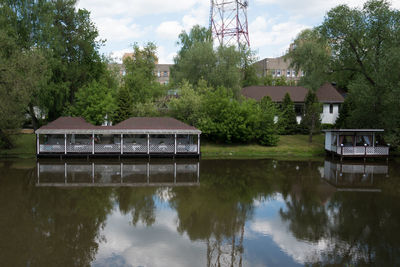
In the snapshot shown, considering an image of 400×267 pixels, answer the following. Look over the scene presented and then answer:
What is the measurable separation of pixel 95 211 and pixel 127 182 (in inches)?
220

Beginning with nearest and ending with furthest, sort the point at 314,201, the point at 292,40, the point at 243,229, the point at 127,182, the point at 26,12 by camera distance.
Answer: the point at 243,229 → the point at 314,201 → the point at 127,182 → the point at 26,12 → the point at 292,40

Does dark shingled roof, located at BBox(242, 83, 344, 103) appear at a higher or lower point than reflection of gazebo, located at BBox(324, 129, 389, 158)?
higher

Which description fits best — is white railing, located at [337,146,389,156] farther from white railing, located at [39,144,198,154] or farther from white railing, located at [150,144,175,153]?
white railing, located at [150,144,175,153]

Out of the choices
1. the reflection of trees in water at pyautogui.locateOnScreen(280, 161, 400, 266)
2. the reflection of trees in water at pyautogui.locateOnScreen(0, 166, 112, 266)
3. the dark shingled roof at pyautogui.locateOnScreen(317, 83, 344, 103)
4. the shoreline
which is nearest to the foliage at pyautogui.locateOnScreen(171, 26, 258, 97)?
the shoreline

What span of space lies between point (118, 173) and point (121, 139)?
7277 mm

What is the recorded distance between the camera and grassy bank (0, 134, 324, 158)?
1223 inches

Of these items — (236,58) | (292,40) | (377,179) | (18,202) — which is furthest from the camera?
(292,40)

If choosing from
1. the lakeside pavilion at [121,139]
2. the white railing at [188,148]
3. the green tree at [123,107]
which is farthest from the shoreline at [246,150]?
the green tree at [123,107]

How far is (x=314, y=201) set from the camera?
15156 mm

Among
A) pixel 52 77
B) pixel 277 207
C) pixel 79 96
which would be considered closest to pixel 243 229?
pixel 277 207

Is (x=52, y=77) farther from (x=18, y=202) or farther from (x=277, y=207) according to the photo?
(x=277, y=207)

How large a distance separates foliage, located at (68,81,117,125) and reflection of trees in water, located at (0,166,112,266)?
16.5 metres

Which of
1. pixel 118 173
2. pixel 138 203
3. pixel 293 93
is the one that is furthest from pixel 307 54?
pixel 138 203

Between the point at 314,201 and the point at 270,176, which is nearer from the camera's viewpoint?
the point at 314,201
